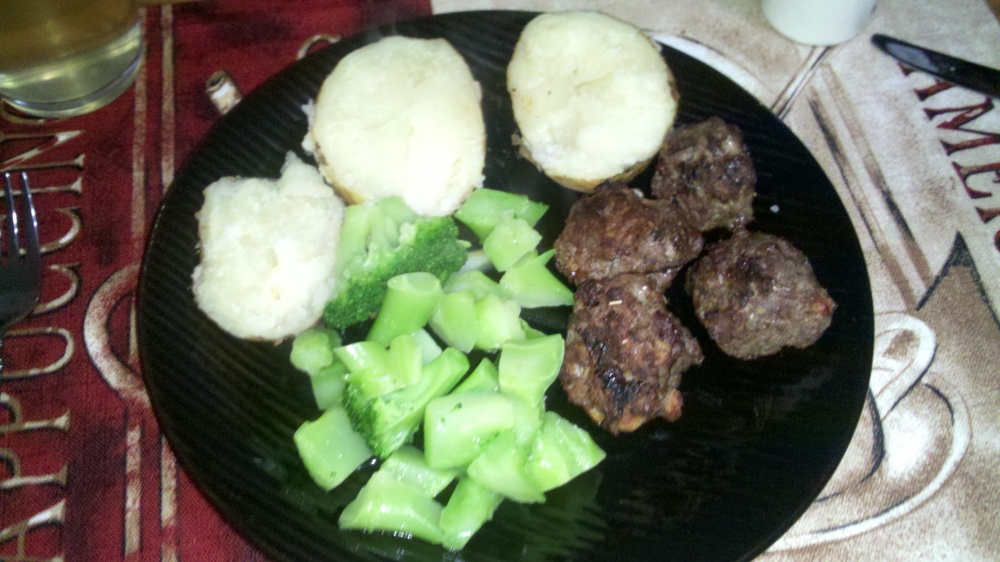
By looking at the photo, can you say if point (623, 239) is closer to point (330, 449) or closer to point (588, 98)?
point (588, 98)

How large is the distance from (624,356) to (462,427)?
536 millimetres

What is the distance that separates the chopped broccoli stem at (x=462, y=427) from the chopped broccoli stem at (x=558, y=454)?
11 cm

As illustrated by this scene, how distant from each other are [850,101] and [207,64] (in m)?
2.78

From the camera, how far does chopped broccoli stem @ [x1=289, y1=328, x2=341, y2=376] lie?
1951 millimetres

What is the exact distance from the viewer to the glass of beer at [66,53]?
234 centimetres

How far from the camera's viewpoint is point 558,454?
72.2 inches

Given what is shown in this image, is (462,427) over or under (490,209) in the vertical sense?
under

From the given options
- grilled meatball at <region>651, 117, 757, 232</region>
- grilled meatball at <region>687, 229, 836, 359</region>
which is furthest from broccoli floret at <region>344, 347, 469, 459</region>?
grilled meatball at <region>651, 117, 757, 232</region>

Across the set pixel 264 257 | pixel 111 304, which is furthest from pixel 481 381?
pixel 111 304

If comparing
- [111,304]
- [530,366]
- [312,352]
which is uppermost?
[530,366]

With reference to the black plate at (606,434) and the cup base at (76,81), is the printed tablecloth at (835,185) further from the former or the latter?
the black plate at (606,434)

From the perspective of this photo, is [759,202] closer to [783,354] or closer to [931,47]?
[783,354]

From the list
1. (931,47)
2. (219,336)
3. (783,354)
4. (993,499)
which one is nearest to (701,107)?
(783,354)

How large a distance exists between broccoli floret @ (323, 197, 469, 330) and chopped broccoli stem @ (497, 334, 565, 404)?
388mm
